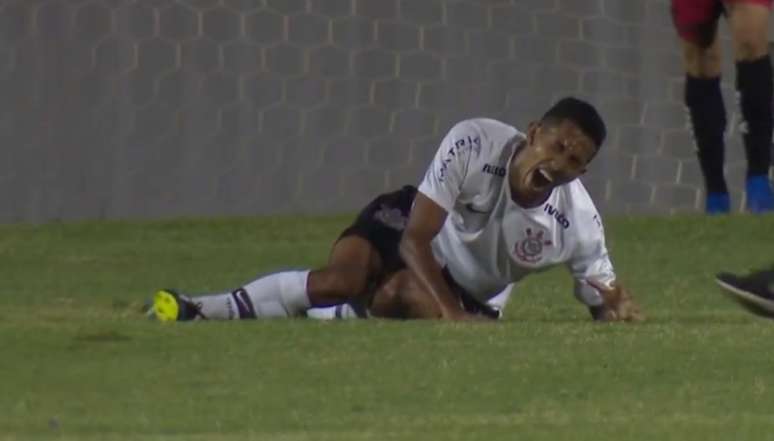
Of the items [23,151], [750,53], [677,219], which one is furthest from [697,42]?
[23,151]

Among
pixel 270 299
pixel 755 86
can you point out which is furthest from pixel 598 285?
pixel 755 86

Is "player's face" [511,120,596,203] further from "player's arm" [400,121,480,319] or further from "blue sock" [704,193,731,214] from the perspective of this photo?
"blue sock" [704,193,731,214]

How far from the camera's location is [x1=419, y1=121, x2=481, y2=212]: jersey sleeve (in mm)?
8055

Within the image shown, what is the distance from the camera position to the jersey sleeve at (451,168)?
26.4 ft

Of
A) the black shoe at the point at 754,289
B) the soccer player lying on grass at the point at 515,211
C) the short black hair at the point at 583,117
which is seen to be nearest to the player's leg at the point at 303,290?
the soccer player lying on grass at the point at 515,211

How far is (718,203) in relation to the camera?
11547mm

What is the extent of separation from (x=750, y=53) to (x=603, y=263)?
2.60m

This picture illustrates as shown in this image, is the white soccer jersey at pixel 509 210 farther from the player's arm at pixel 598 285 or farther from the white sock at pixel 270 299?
the white sock at pixel 270 299

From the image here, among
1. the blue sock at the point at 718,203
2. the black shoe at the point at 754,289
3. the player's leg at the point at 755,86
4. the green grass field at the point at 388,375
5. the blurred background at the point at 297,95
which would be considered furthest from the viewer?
the blurred background at the point at 297,95

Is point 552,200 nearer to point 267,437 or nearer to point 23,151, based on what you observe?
point 267,437

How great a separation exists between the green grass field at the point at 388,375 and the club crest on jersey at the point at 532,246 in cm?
24

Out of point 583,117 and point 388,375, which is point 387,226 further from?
point 388,375

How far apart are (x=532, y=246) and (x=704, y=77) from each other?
2.88 m

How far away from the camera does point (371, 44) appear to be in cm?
1251
